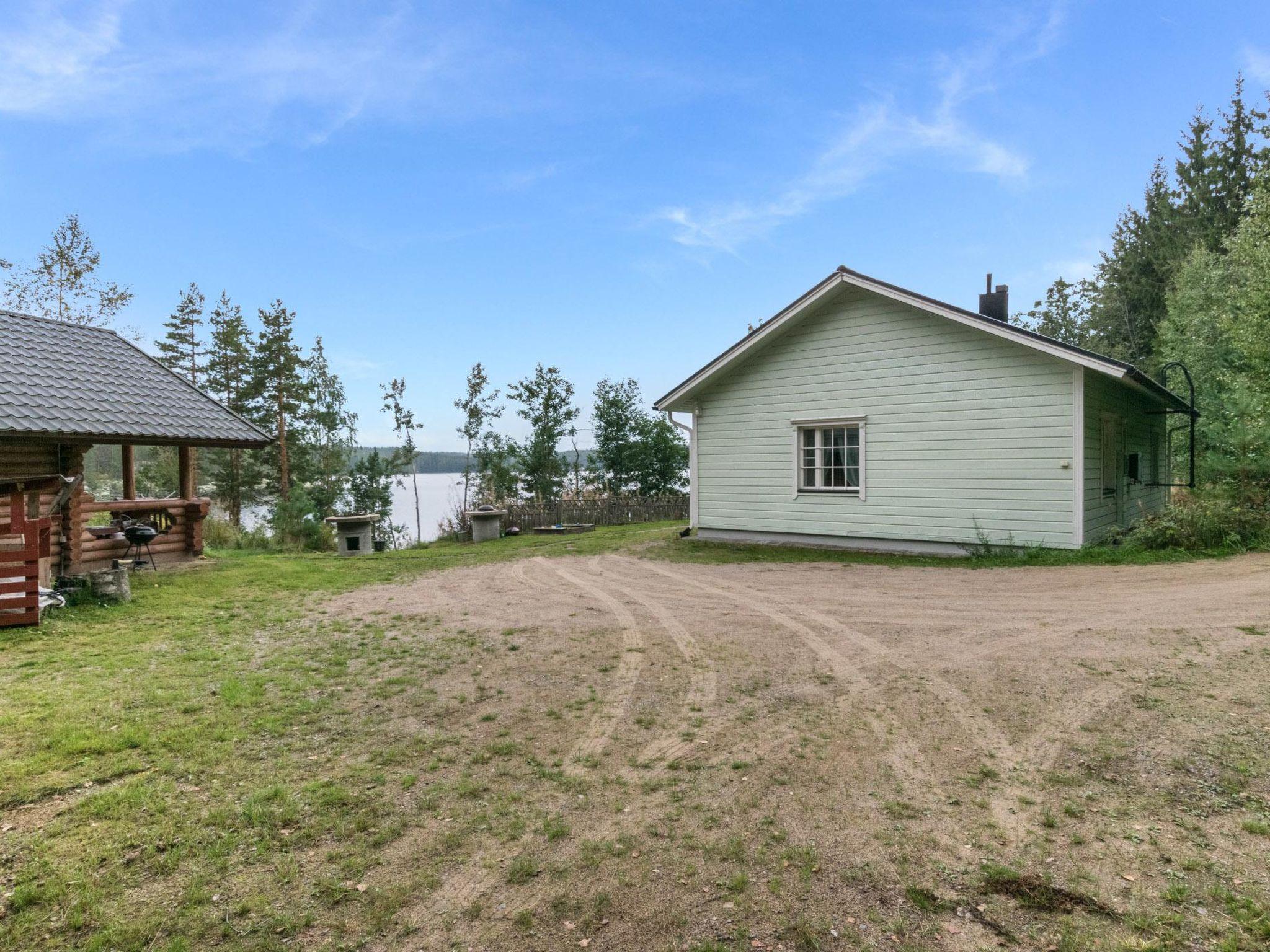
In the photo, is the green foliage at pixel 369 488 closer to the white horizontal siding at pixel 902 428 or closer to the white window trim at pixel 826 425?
the white horizontal siding at pixel 902 428

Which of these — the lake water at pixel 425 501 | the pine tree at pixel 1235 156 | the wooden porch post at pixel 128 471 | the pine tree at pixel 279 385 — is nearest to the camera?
the wooden porch post at pixel 128 471

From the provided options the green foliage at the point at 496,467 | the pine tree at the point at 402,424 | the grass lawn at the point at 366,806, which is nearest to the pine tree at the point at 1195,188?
the green foliage at the point at 496,467

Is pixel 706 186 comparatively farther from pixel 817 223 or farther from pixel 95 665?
pixel 95 665

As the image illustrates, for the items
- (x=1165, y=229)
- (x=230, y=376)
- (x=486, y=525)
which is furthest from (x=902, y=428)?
(x=1165, y=229)

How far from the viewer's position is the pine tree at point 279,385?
942 inches

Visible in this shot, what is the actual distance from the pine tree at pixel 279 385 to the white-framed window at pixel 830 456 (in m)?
19.4

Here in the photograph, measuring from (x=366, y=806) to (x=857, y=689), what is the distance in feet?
11.0

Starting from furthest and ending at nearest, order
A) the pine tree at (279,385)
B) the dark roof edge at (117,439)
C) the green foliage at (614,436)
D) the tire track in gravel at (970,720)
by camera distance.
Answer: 1. the pine tree at (279,385)
2. the green foliage at (614,436)
3. the dark roof edge at (117,439)
4. the tire track in gravel at (970,720)

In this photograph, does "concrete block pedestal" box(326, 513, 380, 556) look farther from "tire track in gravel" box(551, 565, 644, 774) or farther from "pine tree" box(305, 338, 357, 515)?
"tire track in gravel" box(551, 565, 644, 774)

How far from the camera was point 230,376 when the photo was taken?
26.0 meters

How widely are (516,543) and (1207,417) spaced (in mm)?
20577

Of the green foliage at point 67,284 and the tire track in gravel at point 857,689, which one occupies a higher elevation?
the green foliage at point 67,284

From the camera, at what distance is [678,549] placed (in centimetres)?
1276

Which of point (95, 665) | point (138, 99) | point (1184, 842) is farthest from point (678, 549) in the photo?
point (138, 99)
